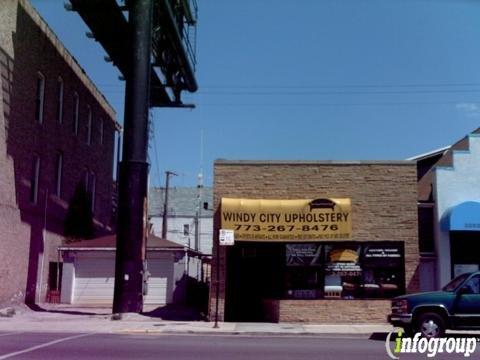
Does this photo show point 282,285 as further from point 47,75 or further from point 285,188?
point 47,75

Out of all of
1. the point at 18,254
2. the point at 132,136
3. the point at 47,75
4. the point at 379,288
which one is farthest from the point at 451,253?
the point at 47,75

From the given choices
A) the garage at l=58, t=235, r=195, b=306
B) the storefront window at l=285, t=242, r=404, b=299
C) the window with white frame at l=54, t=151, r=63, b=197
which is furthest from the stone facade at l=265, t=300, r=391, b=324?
the window with white frame at l=54, t=151, r=63, b=197

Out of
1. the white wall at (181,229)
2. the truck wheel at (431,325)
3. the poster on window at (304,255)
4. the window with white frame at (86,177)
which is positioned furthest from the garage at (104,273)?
the white wall at (181,229)

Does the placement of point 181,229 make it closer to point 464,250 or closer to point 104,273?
point 104,273

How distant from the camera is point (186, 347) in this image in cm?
1315

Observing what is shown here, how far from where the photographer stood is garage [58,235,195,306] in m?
28.1

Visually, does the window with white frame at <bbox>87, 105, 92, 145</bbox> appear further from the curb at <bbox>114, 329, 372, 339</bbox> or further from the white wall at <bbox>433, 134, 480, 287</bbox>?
the white wall at <bbox>433, 134, 480, 287</bbox>

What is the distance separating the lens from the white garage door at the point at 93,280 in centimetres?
2828

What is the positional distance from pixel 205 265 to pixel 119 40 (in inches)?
757

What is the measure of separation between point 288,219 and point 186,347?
7.79 metres

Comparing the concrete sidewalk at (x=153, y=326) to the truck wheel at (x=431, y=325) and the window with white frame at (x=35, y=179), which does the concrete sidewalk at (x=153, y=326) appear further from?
the window with white frame at (x=35, y=179)

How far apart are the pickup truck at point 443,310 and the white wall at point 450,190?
19.4 ft

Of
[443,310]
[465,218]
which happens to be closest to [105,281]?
[465,218]

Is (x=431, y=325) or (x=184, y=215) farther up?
(x=184, y=215)
